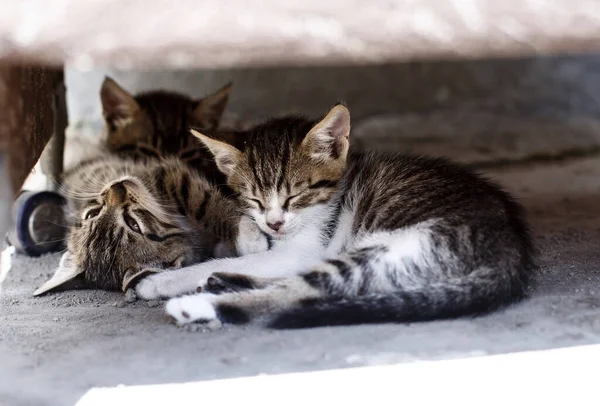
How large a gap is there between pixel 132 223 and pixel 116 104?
2.93 ft

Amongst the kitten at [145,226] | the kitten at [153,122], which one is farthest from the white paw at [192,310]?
the kitten at [153,122]

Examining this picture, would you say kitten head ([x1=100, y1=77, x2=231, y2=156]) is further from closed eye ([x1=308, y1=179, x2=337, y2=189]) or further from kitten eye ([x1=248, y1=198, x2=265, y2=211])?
closed eye ([x1=308, y1=179, x2=337, y2=189])

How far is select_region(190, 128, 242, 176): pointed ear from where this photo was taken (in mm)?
2446

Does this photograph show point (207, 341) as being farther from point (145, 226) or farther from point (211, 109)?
point (211, 109)

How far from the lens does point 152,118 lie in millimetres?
3133

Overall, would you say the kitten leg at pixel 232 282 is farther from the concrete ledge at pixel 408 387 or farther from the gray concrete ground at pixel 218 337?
the concrete ledge at pixel 408 387

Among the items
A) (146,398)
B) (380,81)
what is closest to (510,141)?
(380,81)

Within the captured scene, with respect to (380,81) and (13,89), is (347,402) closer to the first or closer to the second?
(13,89)

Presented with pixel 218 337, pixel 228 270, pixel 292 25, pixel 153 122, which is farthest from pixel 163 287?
pixel 153 122

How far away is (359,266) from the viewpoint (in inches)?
81.0

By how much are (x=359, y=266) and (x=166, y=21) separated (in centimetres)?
84

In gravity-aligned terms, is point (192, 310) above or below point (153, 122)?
below

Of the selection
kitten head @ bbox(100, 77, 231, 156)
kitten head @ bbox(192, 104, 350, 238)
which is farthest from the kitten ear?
kitten head @ bbox(192, 104, 350, 238)

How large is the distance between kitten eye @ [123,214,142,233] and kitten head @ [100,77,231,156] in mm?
656
